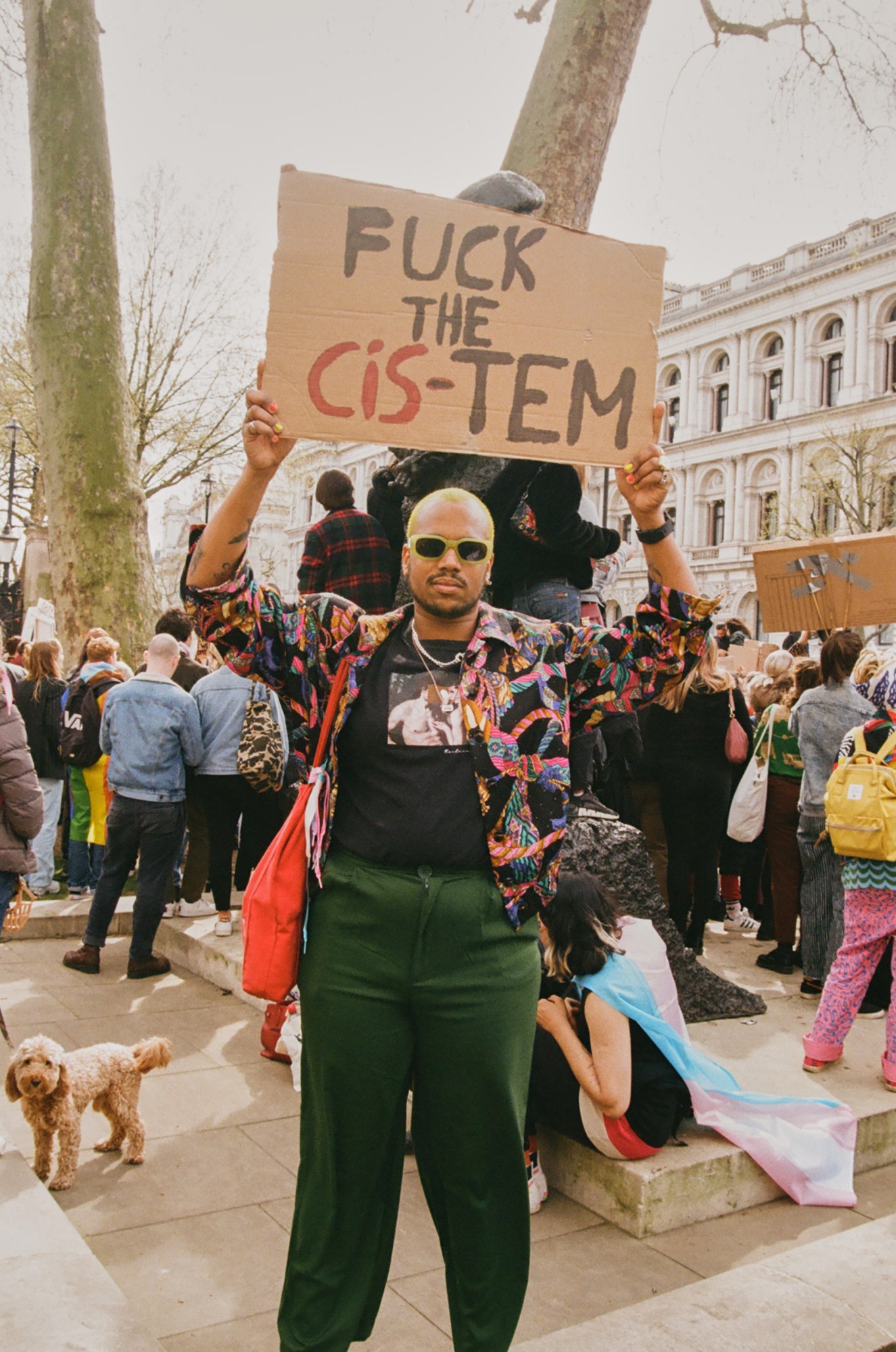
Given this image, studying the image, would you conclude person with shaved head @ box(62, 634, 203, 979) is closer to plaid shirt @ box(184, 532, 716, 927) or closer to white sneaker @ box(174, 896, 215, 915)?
white sneaker @ box(174, 896, 215, 915)

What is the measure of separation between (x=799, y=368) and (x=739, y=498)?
6563 millimetres

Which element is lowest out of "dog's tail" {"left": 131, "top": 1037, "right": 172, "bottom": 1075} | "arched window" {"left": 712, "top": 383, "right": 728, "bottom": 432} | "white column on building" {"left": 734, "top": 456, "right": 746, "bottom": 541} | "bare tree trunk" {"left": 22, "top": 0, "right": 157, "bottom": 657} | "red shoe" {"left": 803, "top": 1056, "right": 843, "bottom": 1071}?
"red shoe" {"left": 803, "top": 1056, "right": 843, "bottom": 1071}

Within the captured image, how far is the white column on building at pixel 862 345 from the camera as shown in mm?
49281

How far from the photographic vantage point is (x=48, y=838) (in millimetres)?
8539

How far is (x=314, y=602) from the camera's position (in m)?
2.65

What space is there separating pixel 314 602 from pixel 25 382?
26555mm

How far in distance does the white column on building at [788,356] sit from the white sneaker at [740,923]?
48580 millimetres

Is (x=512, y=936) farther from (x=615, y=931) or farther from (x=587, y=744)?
(x=587, y=744)

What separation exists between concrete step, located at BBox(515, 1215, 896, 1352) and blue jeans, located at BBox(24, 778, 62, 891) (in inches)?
257

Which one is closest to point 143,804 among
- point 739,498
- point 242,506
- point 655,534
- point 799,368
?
point 242,506

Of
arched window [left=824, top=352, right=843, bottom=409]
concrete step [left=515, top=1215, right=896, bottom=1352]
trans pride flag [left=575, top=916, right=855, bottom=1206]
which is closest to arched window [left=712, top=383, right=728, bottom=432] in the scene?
arched window [left=824, top=352, right=843, bottom=409]

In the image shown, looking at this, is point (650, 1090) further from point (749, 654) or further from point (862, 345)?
point (862, 345)

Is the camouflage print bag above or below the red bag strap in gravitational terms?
below

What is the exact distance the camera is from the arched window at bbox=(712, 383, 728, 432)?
57.3m
